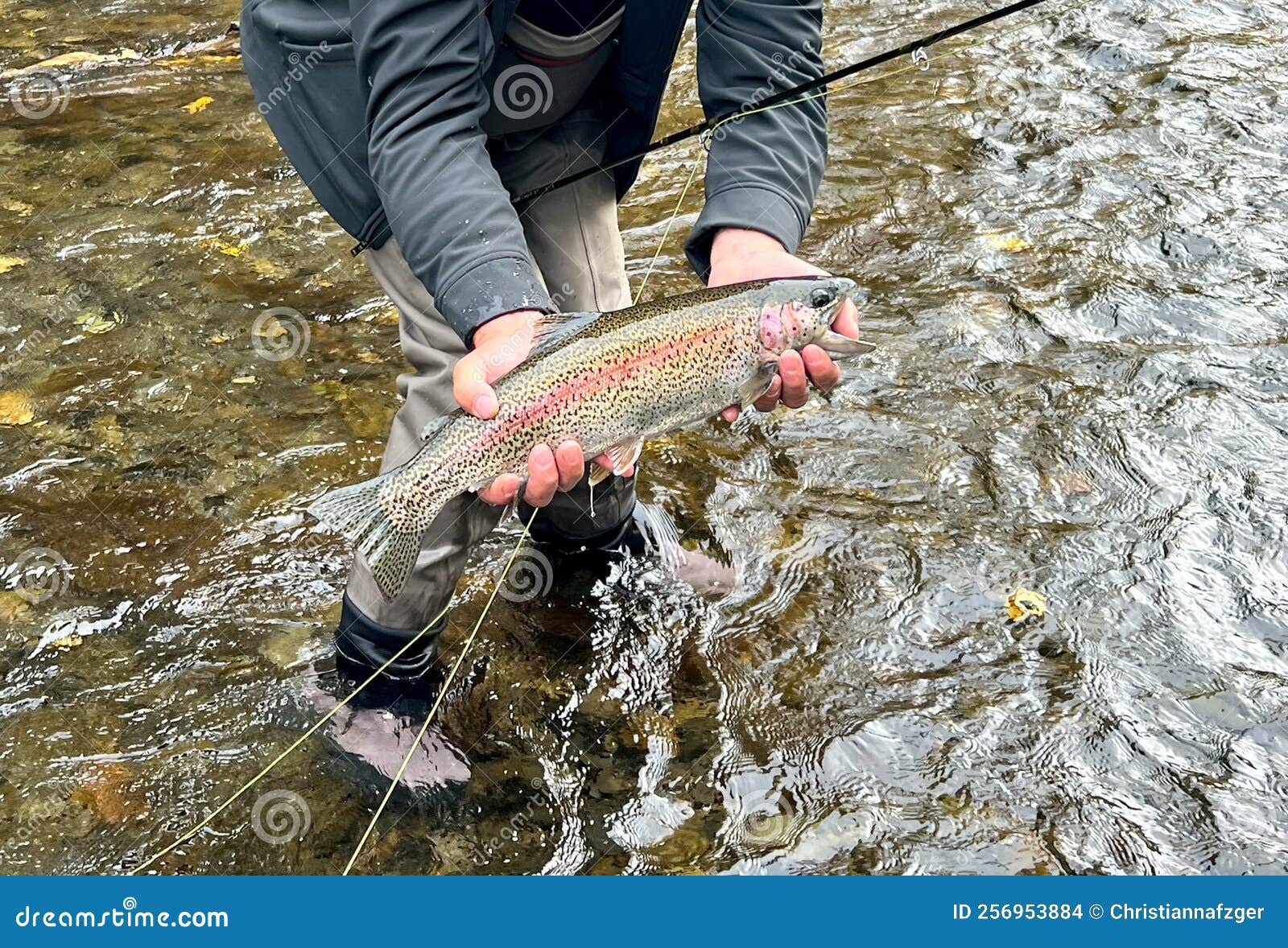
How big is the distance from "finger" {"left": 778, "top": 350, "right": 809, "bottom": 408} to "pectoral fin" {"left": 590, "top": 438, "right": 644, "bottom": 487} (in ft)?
1.19

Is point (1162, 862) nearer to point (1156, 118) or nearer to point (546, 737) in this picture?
point (546, 737)

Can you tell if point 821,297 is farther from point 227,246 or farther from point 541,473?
point 227,246

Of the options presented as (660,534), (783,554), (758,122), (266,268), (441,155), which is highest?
(441,155)

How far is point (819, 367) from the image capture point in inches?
114

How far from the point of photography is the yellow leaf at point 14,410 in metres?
4.55

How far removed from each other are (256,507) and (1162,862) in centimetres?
293

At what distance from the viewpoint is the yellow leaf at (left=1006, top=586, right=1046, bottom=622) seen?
356 centimetres

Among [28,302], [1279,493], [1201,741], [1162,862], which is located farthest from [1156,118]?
[28,302]

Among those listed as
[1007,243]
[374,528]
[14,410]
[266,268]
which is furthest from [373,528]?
[1007,243]

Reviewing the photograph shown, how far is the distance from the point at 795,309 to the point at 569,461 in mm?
639

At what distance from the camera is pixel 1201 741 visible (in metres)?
3.15

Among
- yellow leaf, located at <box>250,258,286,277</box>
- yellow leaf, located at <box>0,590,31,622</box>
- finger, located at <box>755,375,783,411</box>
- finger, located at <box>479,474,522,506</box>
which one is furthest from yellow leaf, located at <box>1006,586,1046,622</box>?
yellow leaf, located at <box>250,258,286,277</box>

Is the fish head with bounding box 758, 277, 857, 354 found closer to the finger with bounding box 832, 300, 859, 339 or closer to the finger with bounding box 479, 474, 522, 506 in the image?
the finger with bounding box 832, 300, 859, 339

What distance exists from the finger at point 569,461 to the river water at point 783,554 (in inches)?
35.9
